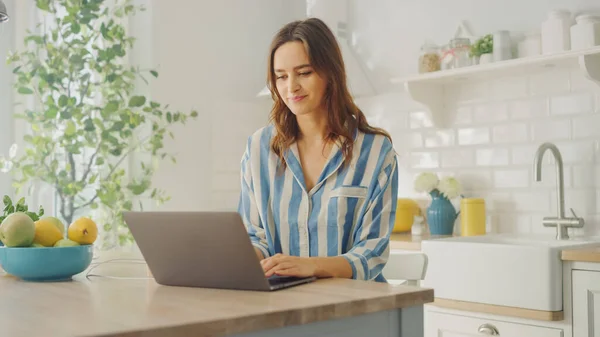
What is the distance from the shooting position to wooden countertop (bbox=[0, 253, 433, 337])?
3.58ft

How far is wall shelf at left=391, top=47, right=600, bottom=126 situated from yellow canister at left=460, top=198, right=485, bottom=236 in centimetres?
47

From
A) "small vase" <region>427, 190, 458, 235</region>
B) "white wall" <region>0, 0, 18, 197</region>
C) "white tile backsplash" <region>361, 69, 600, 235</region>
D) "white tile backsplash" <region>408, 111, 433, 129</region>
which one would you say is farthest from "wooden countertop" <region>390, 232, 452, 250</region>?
"white wall" <region>0, 0, 18, 197</region>

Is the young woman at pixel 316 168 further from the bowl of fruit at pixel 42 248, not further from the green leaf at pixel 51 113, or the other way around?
the green leaf at pixel 51 113

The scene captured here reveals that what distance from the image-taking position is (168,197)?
3.80 meters

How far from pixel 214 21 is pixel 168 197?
113cm

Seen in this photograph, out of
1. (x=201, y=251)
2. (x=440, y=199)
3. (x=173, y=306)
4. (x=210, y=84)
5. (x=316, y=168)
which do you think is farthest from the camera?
(x=210, y=84)

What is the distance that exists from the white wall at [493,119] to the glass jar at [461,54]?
0.16m

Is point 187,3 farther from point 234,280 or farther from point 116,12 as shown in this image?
point 234,280

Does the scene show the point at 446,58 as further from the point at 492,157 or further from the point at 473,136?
the point at 492,157

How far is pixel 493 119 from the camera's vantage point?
3506 mm

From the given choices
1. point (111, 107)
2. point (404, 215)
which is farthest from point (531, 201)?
point (111, 107)

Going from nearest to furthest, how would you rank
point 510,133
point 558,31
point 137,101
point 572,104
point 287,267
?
point 287,267 → point 558,31 → point 572,104 → point 510,133 → point 137,101

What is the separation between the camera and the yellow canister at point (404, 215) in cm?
376

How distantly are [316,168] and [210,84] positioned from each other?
243 centimetres
